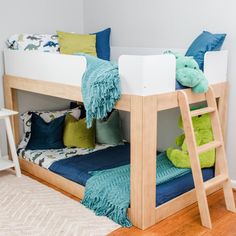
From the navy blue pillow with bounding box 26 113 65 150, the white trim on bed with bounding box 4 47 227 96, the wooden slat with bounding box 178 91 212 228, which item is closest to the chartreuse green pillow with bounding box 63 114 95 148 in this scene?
the navy blue pillow with bounding box 26 113 65 150

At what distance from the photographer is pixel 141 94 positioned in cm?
202

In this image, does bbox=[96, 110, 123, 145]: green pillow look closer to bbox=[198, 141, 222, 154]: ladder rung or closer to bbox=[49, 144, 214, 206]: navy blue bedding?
bbox=[49, 144, 214, 206]: navy blue bedding

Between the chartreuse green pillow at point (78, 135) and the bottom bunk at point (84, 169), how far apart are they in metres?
0.10

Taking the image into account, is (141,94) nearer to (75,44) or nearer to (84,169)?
(84,169)

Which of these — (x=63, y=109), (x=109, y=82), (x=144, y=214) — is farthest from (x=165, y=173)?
(x=63, y=109)

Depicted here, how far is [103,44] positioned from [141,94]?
148 centimetres

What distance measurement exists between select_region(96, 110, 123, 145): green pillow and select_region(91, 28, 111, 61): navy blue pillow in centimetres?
57

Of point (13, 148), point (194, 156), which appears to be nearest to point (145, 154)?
point (194, 156)

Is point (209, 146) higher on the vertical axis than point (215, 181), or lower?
higher

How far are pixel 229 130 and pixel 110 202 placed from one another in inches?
44.6

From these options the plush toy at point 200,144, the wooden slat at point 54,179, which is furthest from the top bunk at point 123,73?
the wooden slat at point 54,179

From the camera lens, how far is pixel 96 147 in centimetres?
323

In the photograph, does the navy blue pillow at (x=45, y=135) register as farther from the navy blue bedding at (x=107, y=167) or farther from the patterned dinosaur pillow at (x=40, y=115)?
the navy blue bedding at (x=107, y=167)

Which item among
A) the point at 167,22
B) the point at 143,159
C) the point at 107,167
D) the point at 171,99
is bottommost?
the point at 107,167
